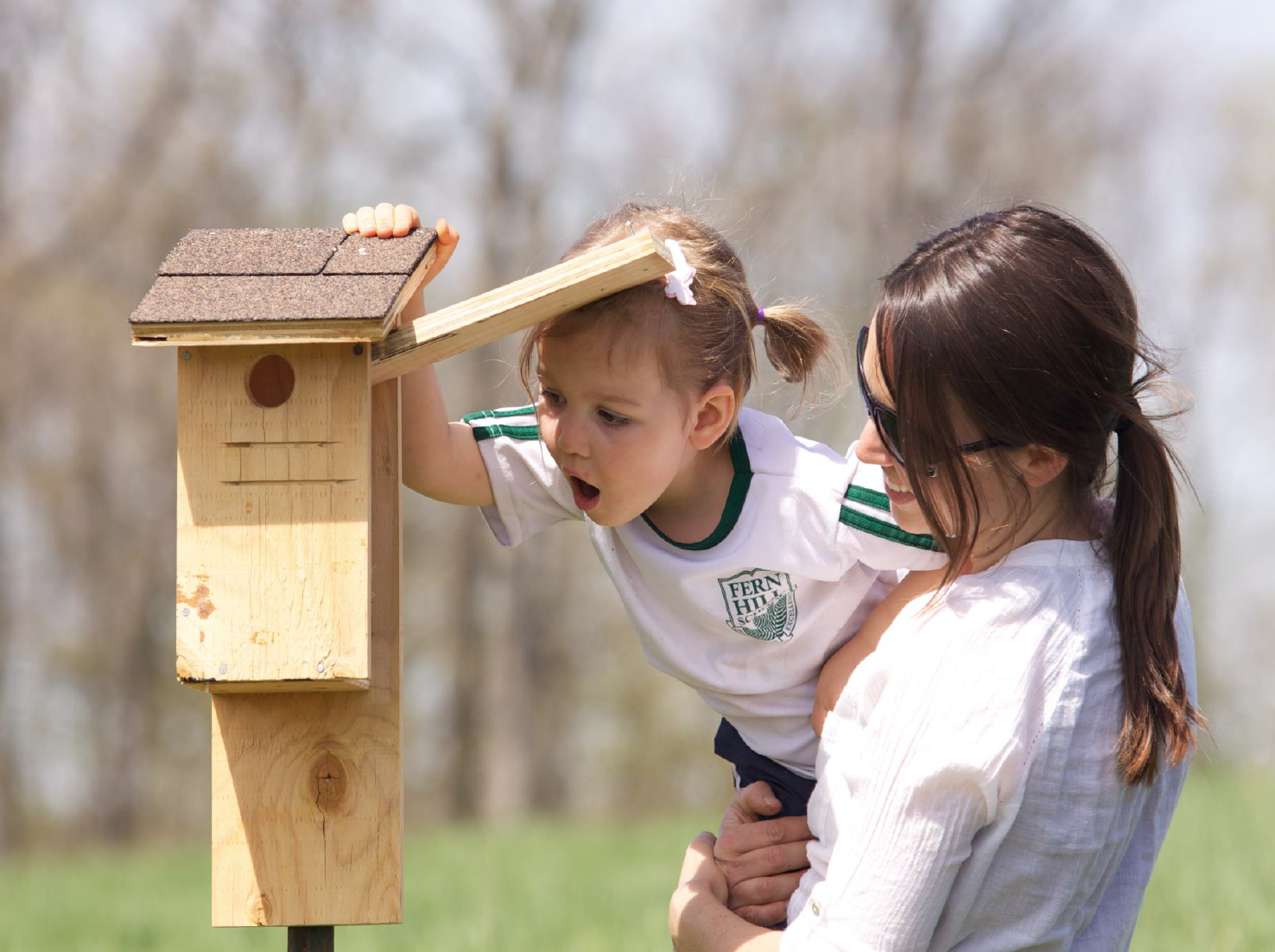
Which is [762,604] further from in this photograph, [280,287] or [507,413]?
[280,287]

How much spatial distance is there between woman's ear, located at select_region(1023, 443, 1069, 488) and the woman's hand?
850 millimetres

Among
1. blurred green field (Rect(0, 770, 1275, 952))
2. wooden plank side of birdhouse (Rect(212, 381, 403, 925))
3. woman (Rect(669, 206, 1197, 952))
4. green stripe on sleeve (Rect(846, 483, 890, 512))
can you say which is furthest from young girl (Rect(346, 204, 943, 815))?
blurred green field (Rect(0, 770, 1275, 952))

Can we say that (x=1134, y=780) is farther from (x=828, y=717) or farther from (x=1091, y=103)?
(x=1091, y=103)

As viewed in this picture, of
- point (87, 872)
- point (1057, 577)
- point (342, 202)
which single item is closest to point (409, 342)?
point (1057, 577)

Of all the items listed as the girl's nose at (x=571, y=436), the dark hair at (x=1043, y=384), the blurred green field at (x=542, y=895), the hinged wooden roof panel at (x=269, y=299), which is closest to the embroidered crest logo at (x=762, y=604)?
the girl's nose at (x=571, y=436)

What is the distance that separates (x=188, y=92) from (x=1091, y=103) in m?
10.8

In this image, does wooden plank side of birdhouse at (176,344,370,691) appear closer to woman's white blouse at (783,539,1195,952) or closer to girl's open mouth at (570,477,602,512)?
girl's open mouth at (570,477,602,512)

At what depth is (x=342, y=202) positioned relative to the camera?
1533cm

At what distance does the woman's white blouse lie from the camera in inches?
73.4

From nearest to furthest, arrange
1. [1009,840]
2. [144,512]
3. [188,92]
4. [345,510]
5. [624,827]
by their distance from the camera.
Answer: [1009,840] → [345,510] → [624,827] → [188,92] → [144,512]

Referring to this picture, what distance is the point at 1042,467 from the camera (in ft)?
6.90

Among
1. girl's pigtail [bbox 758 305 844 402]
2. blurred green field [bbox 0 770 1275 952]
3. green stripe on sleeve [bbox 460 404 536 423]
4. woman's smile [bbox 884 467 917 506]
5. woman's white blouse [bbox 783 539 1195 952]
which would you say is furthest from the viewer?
blurred green field [bbox 0 770 1275 952]

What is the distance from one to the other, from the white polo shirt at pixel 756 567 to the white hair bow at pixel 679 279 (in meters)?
0.46

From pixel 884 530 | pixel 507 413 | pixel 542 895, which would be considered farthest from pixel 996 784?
pixel 542 895
